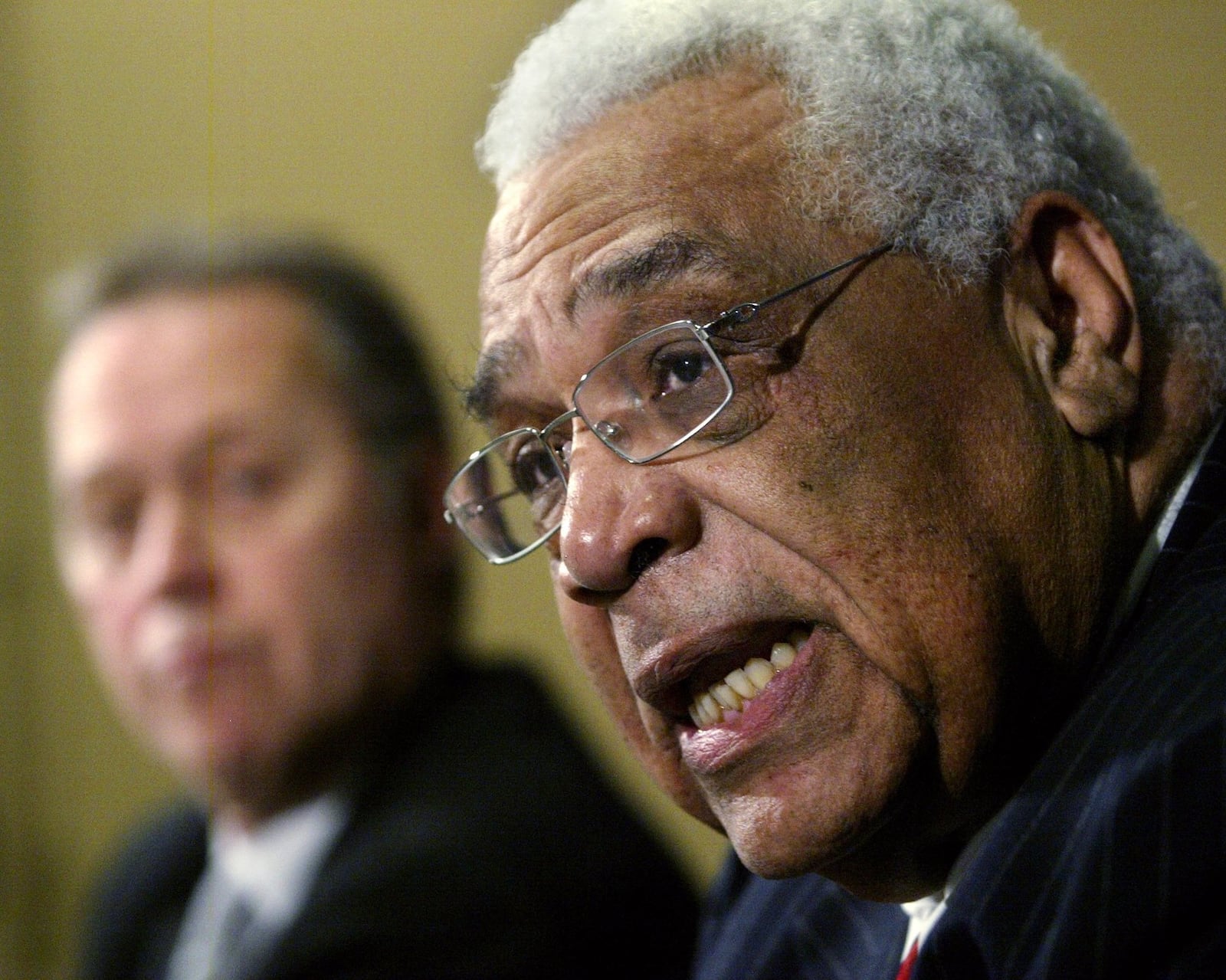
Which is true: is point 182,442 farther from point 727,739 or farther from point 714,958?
point 727,739

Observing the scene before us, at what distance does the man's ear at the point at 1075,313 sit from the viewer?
1.01 metres

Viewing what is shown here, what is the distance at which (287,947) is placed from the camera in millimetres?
1729

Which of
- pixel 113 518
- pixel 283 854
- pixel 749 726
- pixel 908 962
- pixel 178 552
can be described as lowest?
pixel 908 962

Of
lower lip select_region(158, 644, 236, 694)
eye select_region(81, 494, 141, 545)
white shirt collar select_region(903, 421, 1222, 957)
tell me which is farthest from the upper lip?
eye select_region(81, 494, 141, 545)

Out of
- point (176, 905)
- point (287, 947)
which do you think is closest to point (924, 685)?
point (287, 947)

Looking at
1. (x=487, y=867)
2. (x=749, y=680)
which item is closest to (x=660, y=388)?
(x=749, y=680)

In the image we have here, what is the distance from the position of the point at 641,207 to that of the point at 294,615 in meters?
1.29

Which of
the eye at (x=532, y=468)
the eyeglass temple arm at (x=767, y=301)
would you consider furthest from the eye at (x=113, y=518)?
the eyeglass temple arm at (x=767, y=301)

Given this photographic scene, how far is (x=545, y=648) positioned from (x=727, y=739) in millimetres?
1740

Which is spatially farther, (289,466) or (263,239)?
(263,239)

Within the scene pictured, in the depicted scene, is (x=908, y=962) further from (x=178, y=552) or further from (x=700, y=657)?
(x=178, y=552)

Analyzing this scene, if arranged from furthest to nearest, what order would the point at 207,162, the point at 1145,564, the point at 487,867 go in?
1. the point at 207,162
2. the point at 487,867
3. the point at 1145,564

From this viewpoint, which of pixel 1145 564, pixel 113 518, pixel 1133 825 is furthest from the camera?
pixel 113 518

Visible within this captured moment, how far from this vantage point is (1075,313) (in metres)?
1.05
